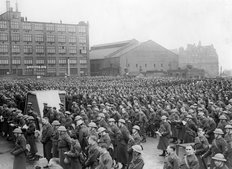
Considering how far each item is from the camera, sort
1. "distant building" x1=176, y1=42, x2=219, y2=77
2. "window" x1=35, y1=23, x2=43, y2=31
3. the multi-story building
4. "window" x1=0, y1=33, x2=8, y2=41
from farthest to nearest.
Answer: "distant building" x1=176, y1=42, x2=219, y2=77
"window" x1=35, y1=23, x2=43, y2=31
the multi-story building
"window" x1=0, y1=33, x2=8, y2=41

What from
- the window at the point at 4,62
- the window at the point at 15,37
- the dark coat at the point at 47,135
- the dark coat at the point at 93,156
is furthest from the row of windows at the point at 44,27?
the dark coat at the point at 93,156

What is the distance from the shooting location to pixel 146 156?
12.3 metres

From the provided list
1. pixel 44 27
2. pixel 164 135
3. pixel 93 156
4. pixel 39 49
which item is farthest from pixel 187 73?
pixel 93 156

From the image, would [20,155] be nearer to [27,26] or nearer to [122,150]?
[122,150]

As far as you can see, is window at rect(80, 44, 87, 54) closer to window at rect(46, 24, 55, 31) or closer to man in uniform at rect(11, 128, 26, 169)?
window at rect(46, 24, 55, 31)

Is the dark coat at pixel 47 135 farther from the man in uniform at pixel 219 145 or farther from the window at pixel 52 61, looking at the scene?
the window at pixel 52 61

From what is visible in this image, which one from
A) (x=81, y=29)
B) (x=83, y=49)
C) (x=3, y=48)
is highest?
(x=81, y=29)

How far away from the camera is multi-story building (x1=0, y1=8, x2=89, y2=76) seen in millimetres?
57781

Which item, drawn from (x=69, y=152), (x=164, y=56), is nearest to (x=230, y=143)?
(x=69, y=152)

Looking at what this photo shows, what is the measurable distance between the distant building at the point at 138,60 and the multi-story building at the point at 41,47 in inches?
215

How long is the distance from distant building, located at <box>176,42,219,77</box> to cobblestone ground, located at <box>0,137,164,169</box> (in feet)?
232

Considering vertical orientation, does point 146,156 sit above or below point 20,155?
below

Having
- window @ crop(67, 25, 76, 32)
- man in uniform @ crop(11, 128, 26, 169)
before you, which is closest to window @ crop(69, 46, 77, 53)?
window @ crop(67, 25, 76, 32)

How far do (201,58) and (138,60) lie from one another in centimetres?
3037
